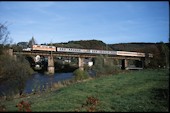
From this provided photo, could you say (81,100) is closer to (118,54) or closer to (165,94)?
(165,94)

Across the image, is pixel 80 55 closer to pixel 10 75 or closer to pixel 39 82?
pixel 39 82

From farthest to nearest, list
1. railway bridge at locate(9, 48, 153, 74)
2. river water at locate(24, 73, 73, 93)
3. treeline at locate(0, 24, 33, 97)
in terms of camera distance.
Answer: railway bridge at locate(9, 48, 153, 74) < river water at locate(24, 73, 73, 93) < treeline at locate(0, 24, 33, 97)

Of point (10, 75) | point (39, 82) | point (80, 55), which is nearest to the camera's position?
point (10, 75)

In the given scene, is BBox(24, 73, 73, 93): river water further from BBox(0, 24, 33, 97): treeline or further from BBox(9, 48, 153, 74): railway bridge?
BBox(9, 48, 153, 74): railway bridge

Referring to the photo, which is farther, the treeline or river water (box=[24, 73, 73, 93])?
river water (box=[24, 73, 73, 93])

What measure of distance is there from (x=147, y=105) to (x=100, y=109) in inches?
89.1

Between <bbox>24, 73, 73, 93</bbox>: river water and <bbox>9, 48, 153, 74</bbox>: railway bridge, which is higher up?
<bbox>9, 48, 153, 74</bbox>: railway bridge

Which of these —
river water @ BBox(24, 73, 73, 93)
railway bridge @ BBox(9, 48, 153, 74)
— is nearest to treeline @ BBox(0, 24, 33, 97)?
river water @ BBox(24, 73, 73, 93)

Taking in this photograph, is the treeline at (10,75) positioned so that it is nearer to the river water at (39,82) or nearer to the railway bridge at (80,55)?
the river water at (39,82)

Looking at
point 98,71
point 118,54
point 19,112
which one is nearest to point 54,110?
point 19,112

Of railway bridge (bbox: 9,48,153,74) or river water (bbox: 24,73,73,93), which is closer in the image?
river water (bbox: 24,73,73,93)

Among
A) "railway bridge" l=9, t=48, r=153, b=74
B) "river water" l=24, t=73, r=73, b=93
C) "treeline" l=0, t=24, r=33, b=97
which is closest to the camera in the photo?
"treeline" l=0, t=24, r=33, b=97

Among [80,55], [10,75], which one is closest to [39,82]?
[10,75]

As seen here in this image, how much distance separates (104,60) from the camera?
36.4 meters
